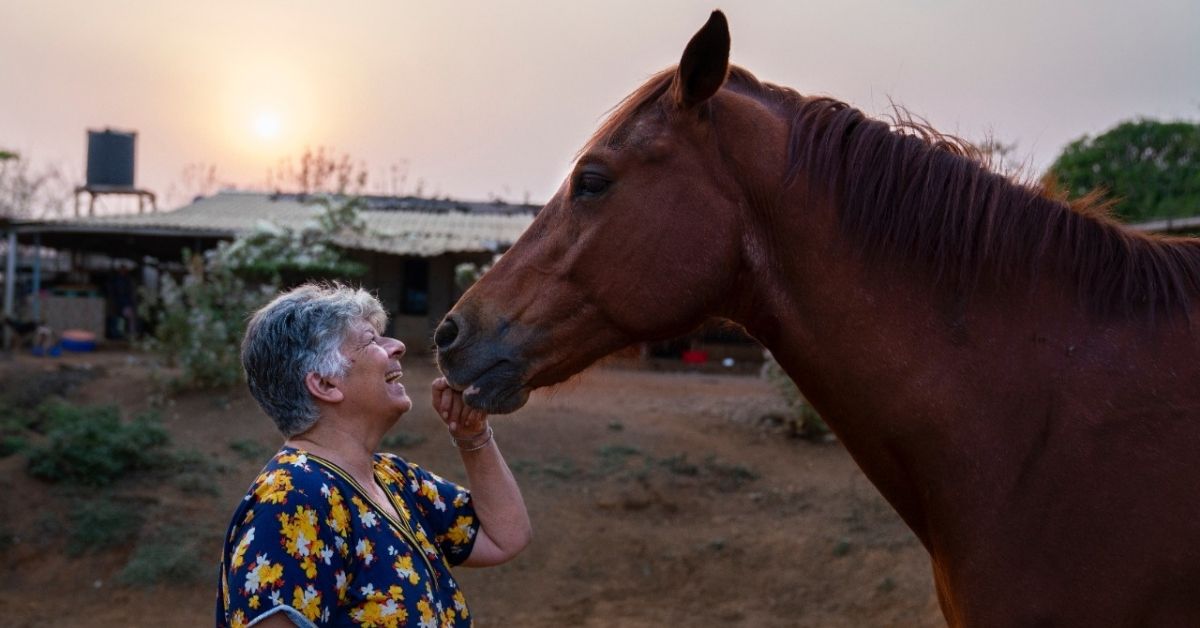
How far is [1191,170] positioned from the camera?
11438mm

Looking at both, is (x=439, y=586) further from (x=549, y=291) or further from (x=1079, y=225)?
(x=1079, y=225)

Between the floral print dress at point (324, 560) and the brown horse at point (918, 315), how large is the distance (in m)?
0.41

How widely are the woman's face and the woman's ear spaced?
2 centimetres

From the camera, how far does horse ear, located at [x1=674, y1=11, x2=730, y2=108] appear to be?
2262 mm

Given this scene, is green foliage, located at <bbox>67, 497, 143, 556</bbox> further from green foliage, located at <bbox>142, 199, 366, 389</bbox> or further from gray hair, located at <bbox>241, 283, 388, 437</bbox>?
gray hair, located at <bbox>241, 283, 388, 437</bbox>

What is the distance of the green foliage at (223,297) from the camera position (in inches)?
Answer: 475

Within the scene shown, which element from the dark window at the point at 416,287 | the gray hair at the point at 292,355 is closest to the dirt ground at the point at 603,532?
the gray hair at the point at 292,355

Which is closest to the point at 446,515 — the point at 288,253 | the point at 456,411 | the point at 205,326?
the point at 456,411

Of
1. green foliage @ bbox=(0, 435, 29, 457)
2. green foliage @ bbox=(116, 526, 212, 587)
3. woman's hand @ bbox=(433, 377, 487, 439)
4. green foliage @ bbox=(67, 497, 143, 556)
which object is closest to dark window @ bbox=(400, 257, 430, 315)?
green foliage @ bbox=(0, 435, 29, 457)

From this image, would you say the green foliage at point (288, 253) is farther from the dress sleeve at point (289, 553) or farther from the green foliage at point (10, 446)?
the dress sleeve at point (289, 553)

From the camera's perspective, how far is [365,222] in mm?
20531

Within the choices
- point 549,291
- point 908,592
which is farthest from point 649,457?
point 549,291

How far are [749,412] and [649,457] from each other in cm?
285

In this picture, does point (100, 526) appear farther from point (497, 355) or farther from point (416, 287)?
point (416, 287)
